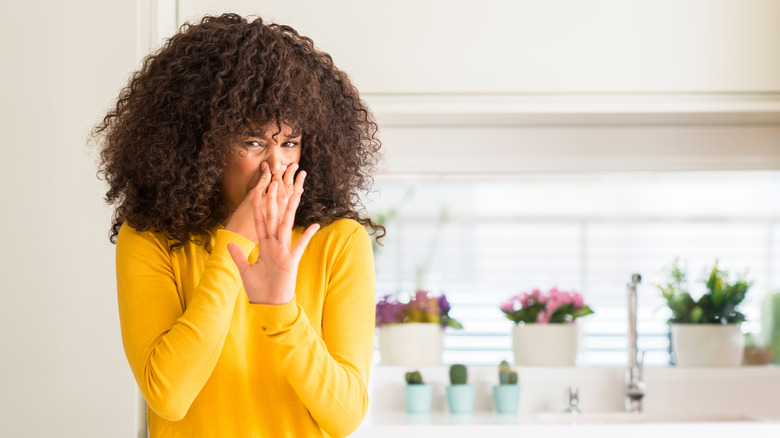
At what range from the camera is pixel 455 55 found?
1912 millimetres

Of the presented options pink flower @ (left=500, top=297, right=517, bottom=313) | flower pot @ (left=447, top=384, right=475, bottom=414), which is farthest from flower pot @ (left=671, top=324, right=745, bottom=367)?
flower pot @ (left=447, top=384, right=475, bottom=414)

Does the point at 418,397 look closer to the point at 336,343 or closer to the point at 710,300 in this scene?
the point at 710,300

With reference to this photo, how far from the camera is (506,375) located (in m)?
2.07

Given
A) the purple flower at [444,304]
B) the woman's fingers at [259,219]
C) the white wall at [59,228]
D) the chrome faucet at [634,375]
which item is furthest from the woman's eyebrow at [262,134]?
the chrome faucet at [634,375]

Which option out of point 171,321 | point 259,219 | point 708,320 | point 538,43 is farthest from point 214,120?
point 708,320

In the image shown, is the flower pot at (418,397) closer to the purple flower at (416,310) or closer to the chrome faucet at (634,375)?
the purple flower at (416,310)

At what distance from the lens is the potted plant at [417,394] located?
6.72ft

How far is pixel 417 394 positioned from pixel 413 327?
0.21m

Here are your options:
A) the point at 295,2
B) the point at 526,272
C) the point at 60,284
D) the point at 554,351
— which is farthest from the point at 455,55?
the point at 60,284

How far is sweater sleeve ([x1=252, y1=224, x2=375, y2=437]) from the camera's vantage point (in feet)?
3.18

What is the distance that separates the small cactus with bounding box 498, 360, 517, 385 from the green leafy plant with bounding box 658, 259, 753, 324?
1.67 feet

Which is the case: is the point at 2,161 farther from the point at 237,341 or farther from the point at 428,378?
the point at 428,378

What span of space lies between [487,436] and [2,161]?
1.20 m

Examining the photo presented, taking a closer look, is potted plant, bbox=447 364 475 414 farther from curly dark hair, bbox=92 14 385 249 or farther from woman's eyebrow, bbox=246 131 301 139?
woman's eyebrow, bbox=246 131 301 139
